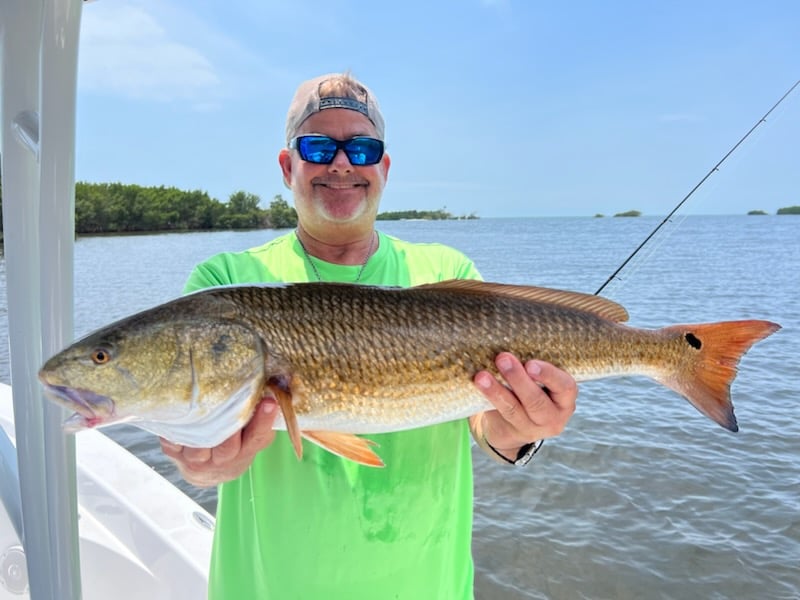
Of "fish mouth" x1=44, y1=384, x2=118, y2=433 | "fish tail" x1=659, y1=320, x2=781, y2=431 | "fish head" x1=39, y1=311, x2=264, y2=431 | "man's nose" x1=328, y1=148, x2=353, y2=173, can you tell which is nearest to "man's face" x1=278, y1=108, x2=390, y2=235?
"man's nose" x1=328, y1=148, x2=353, y2=173

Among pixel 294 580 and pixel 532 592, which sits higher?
pixel 294 580

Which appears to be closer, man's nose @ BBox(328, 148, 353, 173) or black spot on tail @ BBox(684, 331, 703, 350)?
black spot on tail @ BBox(684, 331, 703, 350)

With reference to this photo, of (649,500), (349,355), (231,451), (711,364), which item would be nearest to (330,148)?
(349,355)

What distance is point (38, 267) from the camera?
70.1 inches

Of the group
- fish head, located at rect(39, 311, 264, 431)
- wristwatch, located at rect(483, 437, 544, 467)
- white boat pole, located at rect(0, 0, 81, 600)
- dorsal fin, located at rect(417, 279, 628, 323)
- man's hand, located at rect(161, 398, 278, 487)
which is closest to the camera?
white boat pole, located at rect(0, 0, 81, 600)

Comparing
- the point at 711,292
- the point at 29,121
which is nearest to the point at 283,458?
the point at 29,121

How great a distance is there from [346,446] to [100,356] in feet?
2.73

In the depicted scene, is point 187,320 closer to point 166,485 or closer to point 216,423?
point 216,423

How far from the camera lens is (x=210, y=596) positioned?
2238mm

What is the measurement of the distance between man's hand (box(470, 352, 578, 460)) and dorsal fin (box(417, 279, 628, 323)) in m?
0.28

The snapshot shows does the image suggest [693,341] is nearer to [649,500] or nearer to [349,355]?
[349,355]

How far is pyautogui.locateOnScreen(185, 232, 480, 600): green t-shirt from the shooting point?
213 centimetres

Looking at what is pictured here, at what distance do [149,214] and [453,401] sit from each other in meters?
84.6

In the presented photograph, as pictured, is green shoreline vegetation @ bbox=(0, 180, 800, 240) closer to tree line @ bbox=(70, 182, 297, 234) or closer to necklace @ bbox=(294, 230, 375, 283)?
tree line @ bbox=(70, 182, 297, 234)
